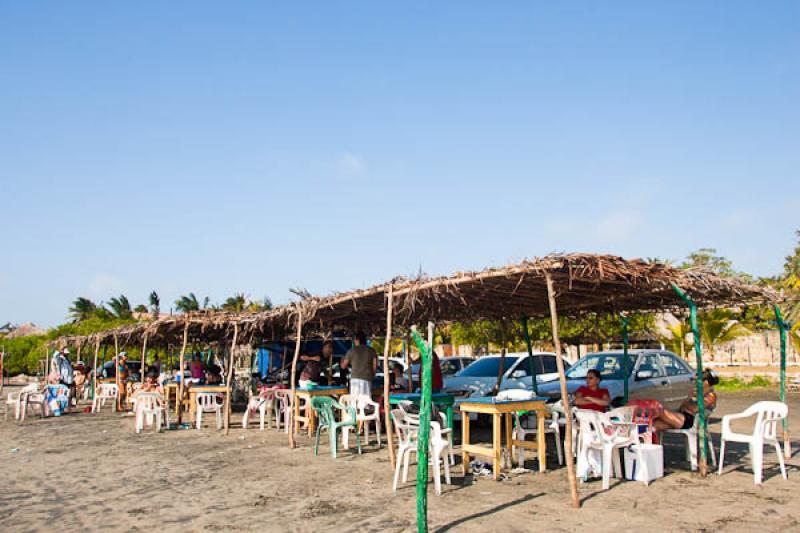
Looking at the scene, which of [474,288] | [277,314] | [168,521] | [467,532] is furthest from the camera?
[277,314]

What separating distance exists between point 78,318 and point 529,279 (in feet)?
181

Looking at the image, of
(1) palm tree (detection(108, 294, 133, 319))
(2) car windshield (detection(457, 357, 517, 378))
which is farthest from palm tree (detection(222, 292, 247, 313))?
(2) car windshield (detection(457, 357, 517, 378))

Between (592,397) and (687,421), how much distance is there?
122 centimetres

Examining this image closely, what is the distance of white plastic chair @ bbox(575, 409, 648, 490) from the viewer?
7.36 metres

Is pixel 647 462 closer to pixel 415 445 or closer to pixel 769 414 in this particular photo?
pixel 769 414

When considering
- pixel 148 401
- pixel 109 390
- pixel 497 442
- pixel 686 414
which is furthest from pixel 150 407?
pixel 686 414

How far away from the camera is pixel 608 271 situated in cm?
742

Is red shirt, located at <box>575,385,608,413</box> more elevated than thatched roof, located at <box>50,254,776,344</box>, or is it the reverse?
thatched roof, located at <box>50,254,776,344</box>

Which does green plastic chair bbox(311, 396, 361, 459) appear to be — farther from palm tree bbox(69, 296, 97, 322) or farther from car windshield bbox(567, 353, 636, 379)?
palm tree bbox(69, 296, 97, 322)

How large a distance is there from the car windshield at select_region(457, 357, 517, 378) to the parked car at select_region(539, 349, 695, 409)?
1728mm

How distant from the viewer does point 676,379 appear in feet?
41.8

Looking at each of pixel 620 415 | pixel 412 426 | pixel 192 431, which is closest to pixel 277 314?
pixel 192 431

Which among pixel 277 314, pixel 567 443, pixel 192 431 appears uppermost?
pixel 277 314

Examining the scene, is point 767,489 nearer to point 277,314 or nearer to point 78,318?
point 277,314
